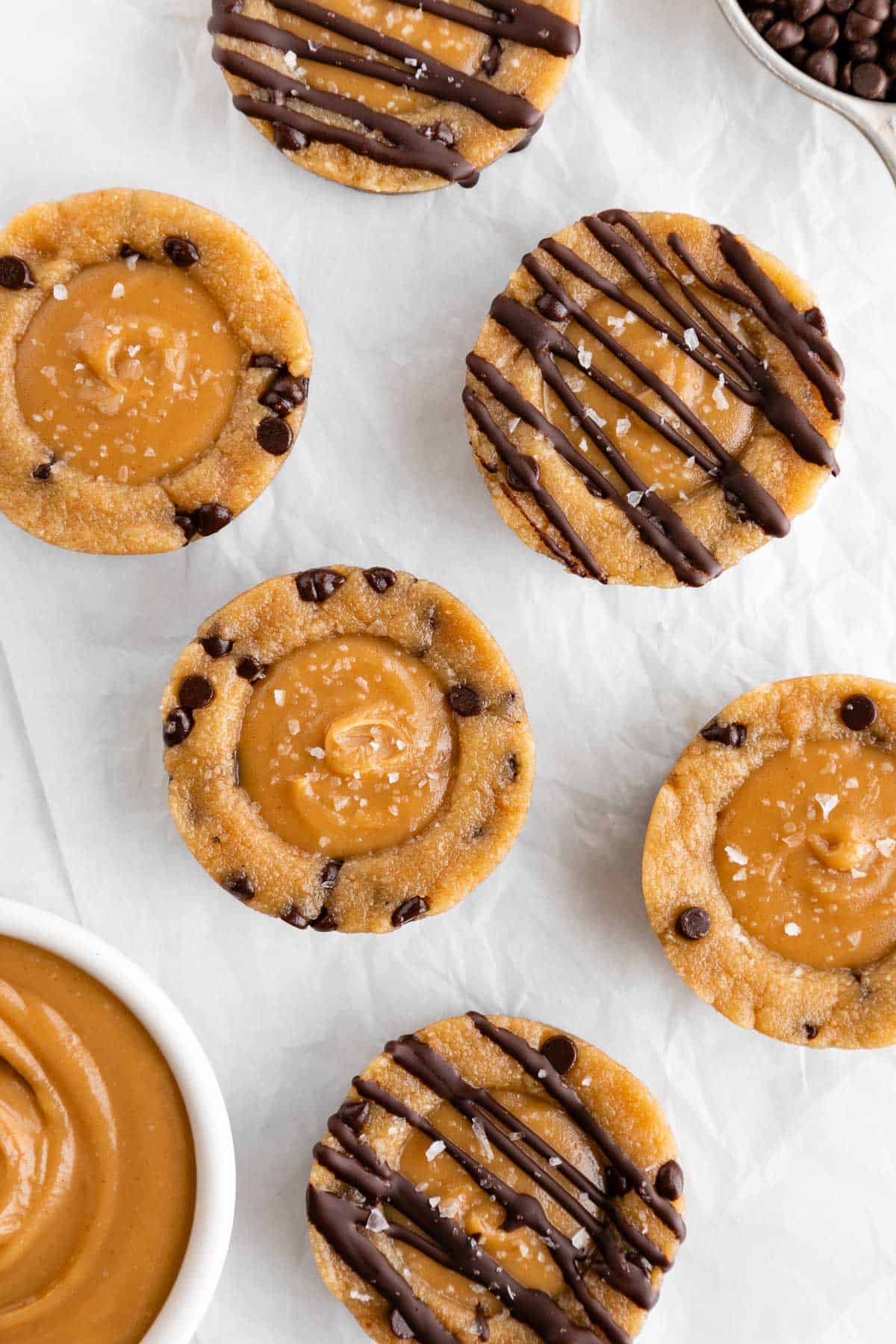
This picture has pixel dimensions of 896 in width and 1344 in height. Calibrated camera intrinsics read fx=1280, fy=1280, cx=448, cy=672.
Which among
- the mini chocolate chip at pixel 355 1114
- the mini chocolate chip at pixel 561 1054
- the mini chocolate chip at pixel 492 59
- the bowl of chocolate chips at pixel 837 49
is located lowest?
the mini chocolate chip at pixel 355 1114

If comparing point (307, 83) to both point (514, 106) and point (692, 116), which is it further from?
point (692, 116)

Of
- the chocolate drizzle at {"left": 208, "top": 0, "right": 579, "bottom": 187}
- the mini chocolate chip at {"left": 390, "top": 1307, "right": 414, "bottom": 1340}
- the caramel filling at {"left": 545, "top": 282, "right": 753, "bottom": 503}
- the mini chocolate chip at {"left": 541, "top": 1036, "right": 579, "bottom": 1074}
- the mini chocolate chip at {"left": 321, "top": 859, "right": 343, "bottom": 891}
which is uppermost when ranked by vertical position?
the chocolate drizzle at {"left": 208, "top": 0, "right": 579, "bottom": 187}

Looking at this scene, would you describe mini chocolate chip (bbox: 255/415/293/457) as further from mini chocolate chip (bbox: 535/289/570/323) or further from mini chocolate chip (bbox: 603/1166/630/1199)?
mini chocolate chip (bbox: 603/1166/630/1199)

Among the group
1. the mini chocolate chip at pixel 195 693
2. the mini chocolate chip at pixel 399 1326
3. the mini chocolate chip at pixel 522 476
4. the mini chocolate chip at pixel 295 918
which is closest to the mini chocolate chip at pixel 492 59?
the mini chocolate chip at pixel 522 476

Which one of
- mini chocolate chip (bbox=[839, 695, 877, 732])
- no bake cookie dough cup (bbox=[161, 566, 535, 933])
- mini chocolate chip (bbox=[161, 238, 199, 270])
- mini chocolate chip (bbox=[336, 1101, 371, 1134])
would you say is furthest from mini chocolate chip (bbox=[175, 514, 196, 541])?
mini chocolate chip (bbox=[839, 695, 877, 732])

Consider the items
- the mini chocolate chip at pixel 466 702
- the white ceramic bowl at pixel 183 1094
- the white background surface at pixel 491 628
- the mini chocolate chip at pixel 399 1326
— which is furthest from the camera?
the white background surface at pixel 491 628

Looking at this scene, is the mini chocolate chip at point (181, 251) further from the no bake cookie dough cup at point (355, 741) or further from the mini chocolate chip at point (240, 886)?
the mini chocolate chip at point (240, 886)

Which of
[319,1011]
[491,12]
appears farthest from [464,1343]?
[491,12]
